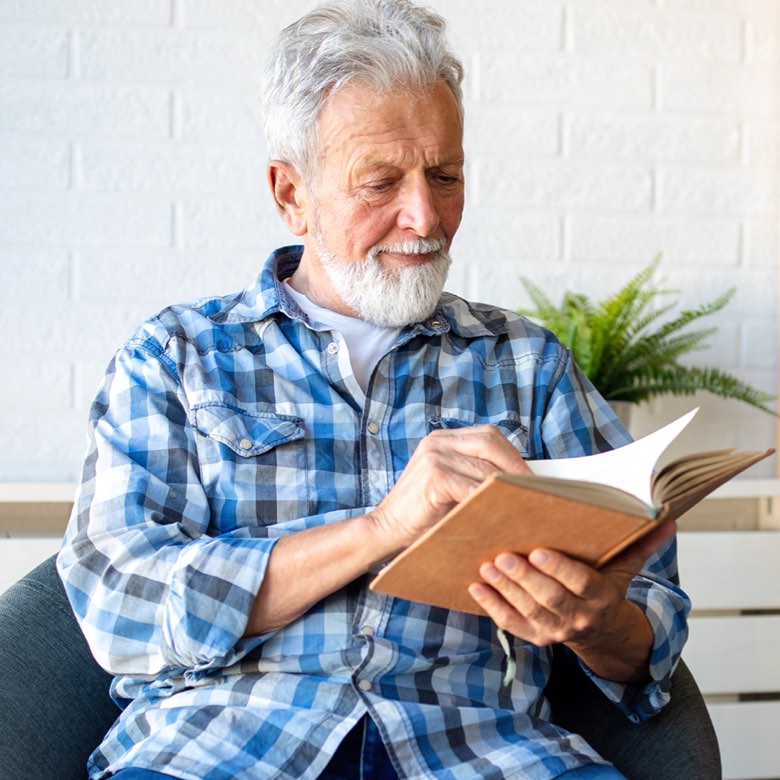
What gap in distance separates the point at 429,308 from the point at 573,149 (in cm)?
110

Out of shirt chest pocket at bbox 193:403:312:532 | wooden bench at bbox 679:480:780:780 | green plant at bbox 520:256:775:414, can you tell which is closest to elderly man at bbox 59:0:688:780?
shirt chest pocket at bbox 193:403:312:532

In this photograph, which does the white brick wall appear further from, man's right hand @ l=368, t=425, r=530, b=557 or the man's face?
man's right hand @ l=368, t=425, r=530, b=557

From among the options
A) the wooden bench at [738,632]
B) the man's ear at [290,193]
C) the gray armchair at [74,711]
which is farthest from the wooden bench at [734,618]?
the man's ear at [290,193]

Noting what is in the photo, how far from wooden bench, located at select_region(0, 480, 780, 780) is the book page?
105 centimetres

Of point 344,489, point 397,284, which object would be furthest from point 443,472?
point 397,284

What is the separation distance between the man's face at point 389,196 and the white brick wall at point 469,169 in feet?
2.91

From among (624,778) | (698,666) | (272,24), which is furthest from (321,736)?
(272,24)

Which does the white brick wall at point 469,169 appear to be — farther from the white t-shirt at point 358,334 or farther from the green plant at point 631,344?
the white t-shirt at point 358,334

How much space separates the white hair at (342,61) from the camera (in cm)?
134

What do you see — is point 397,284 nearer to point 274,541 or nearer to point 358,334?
point 358,334

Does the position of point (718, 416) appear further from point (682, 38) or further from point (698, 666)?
point (682, 38)

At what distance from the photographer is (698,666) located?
210cm

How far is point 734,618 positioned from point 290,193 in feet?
3.89

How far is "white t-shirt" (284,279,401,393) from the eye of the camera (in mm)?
1415
